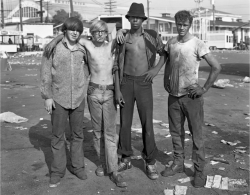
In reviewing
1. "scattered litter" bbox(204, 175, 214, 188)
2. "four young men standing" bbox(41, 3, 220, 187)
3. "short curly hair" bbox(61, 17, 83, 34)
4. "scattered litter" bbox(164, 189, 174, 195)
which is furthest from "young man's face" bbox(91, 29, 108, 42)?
"scattered litter" bbox(204, 175, 214, 188)

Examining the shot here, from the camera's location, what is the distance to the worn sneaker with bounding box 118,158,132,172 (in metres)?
4.91

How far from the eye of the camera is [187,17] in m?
4.41

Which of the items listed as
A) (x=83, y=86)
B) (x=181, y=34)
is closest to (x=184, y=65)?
(x=181, y=34)

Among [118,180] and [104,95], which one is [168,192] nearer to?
[118,180]

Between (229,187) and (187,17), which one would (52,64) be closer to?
(187,17)

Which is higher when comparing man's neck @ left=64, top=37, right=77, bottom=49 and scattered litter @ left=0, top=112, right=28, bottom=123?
man's neck @ left=64, top=37, right=77, bottom=49

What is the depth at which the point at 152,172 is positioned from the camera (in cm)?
475

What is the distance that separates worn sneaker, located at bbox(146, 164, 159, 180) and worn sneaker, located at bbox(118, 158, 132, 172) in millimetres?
312

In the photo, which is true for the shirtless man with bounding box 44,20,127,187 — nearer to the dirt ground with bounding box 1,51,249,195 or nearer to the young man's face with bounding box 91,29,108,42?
the young man's face with bounding box 91,29,108,42

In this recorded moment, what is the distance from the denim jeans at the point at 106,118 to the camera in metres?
4.63

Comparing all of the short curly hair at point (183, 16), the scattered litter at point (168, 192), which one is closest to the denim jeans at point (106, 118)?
the scattered litter at point (168, 192)

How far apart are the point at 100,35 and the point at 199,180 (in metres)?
→ 2.18

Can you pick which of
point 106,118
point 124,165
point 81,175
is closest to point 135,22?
point 106,118

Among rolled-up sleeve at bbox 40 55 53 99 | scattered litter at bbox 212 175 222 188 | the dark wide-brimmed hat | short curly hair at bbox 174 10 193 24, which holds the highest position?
the dark wide-brimmed hat
